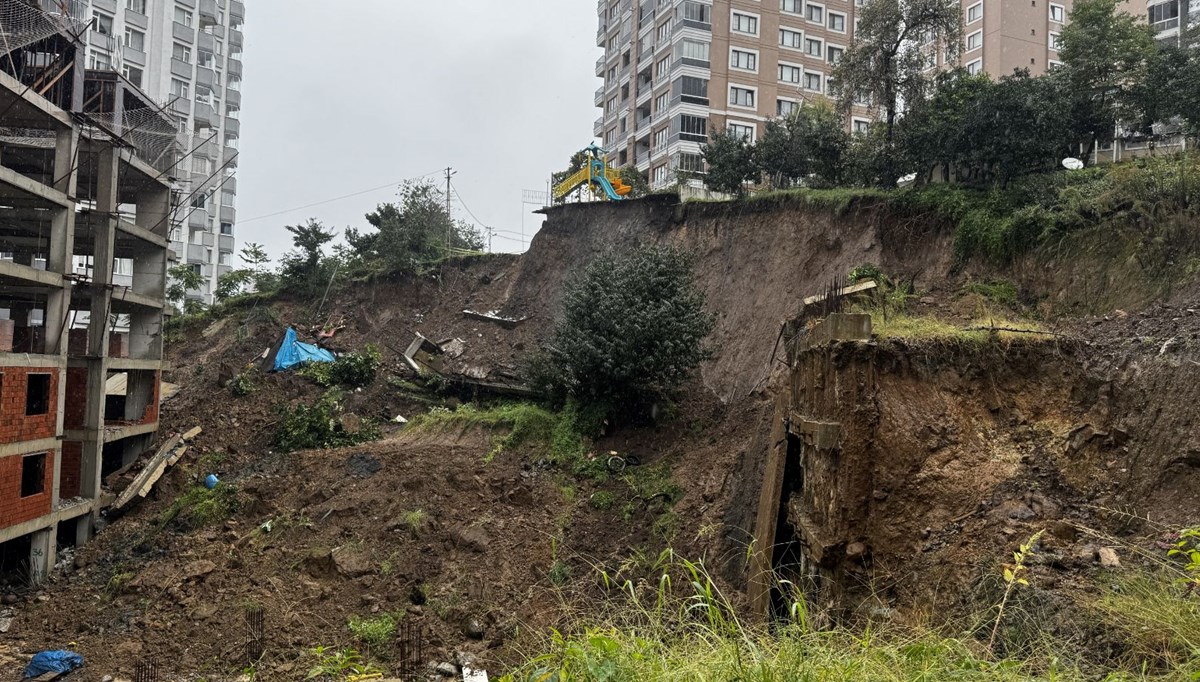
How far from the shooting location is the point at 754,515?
41.1ft

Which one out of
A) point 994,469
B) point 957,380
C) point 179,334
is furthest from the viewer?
point 179,334

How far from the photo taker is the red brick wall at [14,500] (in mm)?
15328

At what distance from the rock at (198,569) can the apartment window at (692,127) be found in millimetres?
30267

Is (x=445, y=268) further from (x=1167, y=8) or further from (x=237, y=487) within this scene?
(x=1167, y=8)

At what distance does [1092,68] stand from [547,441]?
16900 millimetres

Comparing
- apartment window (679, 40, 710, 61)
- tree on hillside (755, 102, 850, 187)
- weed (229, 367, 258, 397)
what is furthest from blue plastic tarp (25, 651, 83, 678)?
apartment window (679, 40, 710, 61)

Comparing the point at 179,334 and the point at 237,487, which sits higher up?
the point at 179,334

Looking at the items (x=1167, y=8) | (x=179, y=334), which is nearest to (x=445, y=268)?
(x=179, y=334)

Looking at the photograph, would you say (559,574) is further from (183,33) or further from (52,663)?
(183,33)

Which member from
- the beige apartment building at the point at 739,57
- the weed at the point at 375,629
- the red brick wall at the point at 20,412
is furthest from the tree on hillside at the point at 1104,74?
the red brick wall at the point at 20,412

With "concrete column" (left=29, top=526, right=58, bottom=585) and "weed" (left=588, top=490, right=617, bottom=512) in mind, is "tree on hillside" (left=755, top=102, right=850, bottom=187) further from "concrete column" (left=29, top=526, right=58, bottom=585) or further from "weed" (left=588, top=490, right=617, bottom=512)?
"concrete column" (left=29, top=526, right=58, bottom=585)

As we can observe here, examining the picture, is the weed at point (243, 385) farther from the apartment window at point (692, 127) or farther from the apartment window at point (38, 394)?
the apartment window at point (692, 127)

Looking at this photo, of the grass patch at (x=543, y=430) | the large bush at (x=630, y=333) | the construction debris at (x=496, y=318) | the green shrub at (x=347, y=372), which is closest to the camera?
the large bush at (x=630, y=333)

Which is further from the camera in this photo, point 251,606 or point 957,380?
point 251,606
